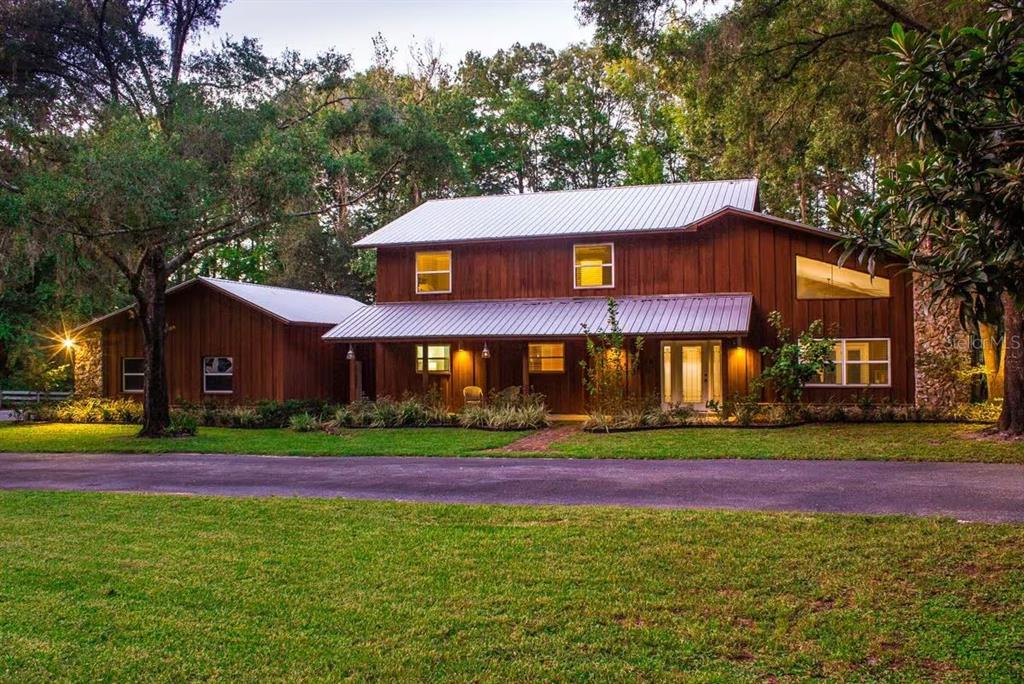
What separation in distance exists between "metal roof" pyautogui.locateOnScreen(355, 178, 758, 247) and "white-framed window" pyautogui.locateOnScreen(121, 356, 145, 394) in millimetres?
7998

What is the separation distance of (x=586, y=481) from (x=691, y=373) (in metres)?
A: 11.5

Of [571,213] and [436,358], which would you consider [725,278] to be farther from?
[436,358]

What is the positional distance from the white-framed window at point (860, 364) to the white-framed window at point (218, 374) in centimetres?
1602

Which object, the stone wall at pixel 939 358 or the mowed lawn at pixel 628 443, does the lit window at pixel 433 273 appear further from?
the stone wall at pixel 939 358

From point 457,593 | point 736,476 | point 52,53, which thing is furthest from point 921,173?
point 52,53

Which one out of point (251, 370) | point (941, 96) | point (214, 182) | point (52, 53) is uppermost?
point (52, 53)

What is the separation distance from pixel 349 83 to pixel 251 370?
8.70m

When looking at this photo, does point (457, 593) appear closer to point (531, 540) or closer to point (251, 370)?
point (531, 540)

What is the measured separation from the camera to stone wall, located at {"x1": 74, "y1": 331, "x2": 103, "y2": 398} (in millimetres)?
25531

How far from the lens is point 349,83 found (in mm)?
23766

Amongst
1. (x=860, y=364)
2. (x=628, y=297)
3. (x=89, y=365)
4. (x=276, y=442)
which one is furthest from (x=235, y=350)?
(x=860, y=364)

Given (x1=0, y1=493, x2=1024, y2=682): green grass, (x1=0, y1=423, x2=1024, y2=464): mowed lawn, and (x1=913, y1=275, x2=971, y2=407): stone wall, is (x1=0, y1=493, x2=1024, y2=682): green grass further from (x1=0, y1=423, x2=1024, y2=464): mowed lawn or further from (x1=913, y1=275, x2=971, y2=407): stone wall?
(x1=913, y1=275, x2=971, y2=407): stone wall

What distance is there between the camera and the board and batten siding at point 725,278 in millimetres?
19625

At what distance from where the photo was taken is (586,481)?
10.8 m
